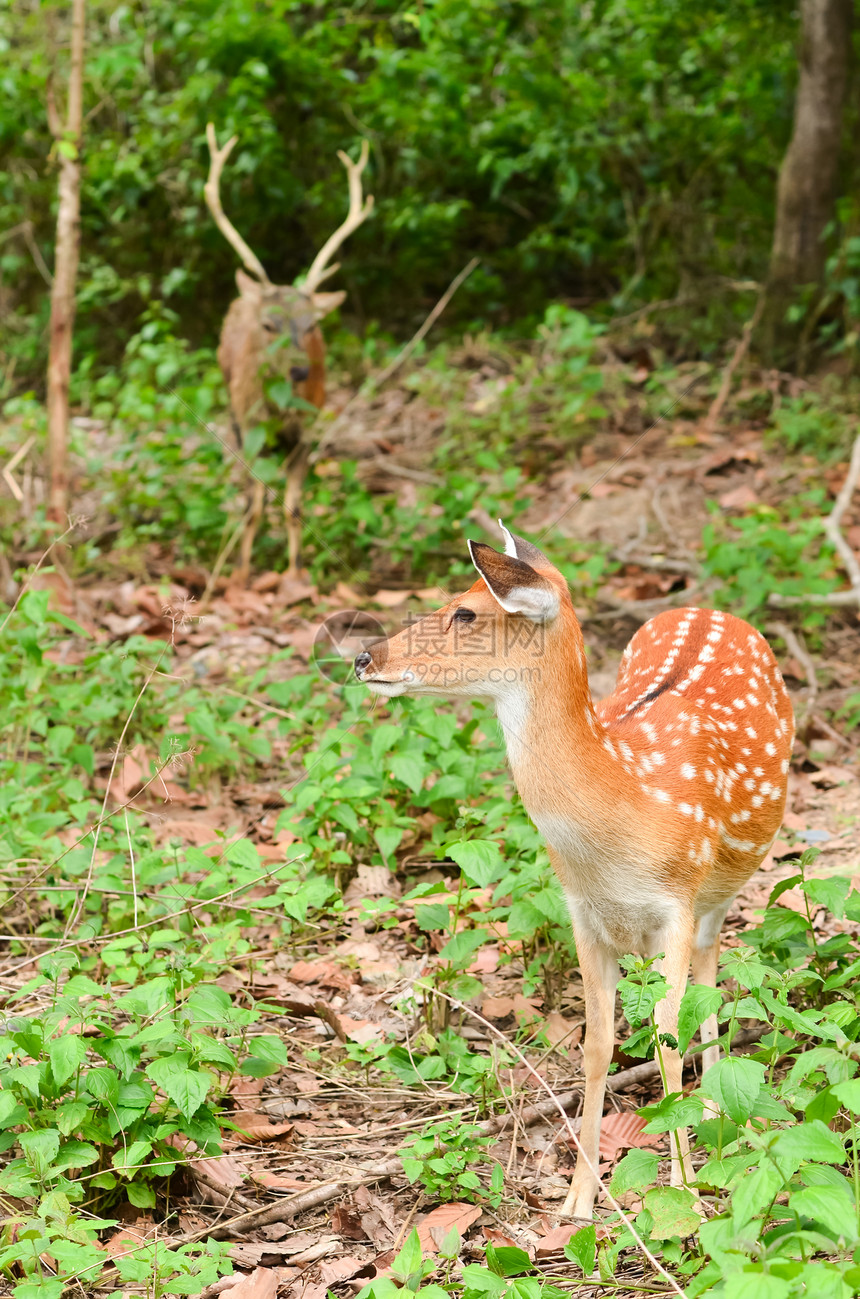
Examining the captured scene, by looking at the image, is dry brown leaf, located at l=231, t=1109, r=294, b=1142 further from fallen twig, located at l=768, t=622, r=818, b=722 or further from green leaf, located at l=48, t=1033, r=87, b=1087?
fallen twig, located at l=768, t=622, r=818, b=722

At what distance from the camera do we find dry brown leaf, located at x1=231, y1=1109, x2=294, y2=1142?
11.0 ft

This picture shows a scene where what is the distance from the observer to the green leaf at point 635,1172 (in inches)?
100

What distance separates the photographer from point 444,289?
13.1m

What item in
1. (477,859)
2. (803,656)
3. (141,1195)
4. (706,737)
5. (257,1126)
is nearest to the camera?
(141,1195)

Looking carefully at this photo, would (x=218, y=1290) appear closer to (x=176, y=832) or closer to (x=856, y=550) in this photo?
(x=176, y=832)

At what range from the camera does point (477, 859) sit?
3.21m

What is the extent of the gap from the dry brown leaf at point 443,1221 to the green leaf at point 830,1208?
46.9 inches

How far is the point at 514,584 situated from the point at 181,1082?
1.40 m

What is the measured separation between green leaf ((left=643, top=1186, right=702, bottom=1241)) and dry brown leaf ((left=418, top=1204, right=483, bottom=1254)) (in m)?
0.66

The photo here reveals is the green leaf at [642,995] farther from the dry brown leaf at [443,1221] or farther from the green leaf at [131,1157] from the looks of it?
the green leaf at [131,1157]

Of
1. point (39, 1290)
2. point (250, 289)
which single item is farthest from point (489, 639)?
point (250, 289)

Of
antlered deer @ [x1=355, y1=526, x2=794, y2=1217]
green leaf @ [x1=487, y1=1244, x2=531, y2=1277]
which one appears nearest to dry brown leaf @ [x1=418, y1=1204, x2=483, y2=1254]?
antlered deer @ [x1=355, y1=526, x2=794, y2=1217]

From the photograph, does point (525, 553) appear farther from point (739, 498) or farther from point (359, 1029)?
point (739, 498)

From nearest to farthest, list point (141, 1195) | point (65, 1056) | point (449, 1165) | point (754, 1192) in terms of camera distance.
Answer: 1. point (754, 1192)
2. point (65, 1056)
3. point (141, 1195)
4. point (449, 1165)
